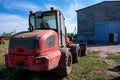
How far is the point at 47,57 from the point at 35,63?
0.41m

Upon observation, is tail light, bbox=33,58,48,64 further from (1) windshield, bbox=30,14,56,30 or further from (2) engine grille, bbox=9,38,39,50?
(1) windshield, bbox=30,14,56,30

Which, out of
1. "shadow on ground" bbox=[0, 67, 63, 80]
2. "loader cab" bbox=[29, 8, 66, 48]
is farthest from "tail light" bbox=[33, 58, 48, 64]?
"loader cab" bbox=[29, 8, 66, 48]

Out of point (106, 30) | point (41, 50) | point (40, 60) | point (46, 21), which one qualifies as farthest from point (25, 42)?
point (106, 30)

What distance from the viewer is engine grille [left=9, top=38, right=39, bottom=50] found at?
562 centimetres

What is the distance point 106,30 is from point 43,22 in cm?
2256

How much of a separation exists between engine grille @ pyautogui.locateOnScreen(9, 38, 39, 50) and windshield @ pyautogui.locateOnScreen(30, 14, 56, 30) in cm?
142

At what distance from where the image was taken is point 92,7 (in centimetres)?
2998

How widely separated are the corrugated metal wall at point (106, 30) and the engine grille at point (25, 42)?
76.4 ft

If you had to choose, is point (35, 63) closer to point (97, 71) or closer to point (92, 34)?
point (97, 71)

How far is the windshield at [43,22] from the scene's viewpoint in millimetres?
6980

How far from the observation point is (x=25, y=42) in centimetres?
579

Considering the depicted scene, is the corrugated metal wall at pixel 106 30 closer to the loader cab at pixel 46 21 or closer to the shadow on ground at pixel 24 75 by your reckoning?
the loader cab at pixel 46 21

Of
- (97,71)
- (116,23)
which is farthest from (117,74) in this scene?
(116,23)

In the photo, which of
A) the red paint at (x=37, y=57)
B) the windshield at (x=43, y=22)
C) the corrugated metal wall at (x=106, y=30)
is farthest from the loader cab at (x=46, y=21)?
the corrugated metal wall at (x=106, y=30)
